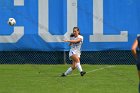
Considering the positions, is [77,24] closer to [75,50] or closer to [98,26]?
[98,26]

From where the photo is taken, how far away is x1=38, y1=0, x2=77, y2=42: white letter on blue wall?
85.5ft

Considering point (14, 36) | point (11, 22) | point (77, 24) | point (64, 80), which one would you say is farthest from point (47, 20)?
point (64, 80)

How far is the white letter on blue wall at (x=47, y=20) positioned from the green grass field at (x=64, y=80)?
180cm

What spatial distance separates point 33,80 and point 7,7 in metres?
8.80

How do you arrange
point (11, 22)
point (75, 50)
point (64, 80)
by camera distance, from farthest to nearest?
point (11, 22), point (75, 50), point (64, 80)

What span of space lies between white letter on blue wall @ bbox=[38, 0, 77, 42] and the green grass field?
5.90 feet

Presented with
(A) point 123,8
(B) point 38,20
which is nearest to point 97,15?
(A) point 123,8

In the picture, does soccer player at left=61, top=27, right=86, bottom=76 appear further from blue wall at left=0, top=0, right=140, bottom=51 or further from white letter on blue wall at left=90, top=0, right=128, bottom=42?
white letter on blue wall at left=90, top=0, right=128, bottom=42

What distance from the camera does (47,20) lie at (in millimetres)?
26328

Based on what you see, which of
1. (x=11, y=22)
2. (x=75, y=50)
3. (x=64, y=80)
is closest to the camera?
(x=64, y=80)

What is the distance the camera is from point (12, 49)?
2602 centimetres

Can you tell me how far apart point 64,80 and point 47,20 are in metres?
8.55

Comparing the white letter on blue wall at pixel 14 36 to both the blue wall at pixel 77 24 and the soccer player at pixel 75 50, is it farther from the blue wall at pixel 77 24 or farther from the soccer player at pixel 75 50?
the soccer player at pixel 75 50

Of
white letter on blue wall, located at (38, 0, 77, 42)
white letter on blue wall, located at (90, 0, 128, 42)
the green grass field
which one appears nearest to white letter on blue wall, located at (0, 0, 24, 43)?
white letter on blue wall, located at (38, 0, 77, 42)
